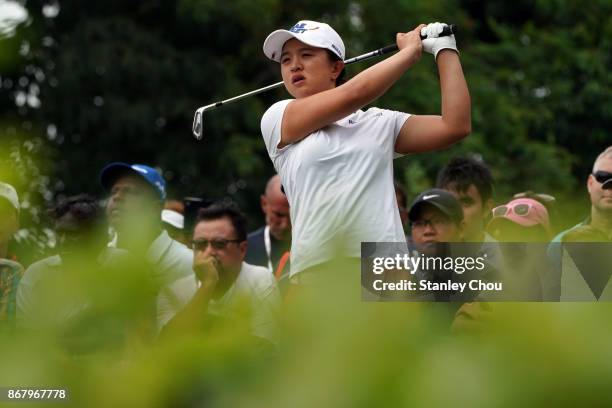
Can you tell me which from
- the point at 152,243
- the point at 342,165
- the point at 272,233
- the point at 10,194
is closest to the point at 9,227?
the point at 10,194

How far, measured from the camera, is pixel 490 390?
64cm

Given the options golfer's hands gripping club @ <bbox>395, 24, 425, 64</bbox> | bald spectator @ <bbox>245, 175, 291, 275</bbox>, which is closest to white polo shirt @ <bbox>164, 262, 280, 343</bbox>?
golfer's hands gripping club @ <bbox>395, 24, 425, 64</bbox>

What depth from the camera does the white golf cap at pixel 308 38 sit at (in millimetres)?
3578

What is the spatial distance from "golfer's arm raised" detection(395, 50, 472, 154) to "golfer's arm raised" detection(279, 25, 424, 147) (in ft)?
0.31

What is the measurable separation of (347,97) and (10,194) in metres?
2.32

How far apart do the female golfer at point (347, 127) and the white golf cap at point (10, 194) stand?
2092 millimetres

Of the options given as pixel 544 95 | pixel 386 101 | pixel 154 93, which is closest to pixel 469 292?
pixel 386 101

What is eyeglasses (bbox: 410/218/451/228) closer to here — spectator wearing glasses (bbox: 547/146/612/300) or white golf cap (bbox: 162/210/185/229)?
spectator wearing glasses (bbox: 547/146/612/300)

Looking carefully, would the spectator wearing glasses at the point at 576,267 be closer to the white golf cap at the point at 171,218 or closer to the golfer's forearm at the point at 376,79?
the white golf cap at the point at 171,218

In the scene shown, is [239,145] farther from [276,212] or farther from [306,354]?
[306,354]

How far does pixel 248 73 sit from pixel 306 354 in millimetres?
18714

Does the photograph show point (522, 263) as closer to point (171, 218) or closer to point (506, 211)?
point (506, 211)

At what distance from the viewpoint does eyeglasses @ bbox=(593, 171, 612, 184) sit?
472 cm

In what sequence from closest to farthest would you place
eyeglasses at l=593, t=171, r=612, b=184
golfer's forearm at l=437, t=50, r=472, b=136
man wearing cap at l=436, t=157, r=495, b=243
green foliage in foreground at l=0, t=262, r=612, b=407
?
1. green foliage in foreground at l=0, t=262, r=612, b=407
2. golfer's forearm at l=437, t=50, r=472, b=136
3. eyeglasses at l=593, t=171, r=612, b=184
4. man wearing cap at l=436, t=157, r=495, b=243
